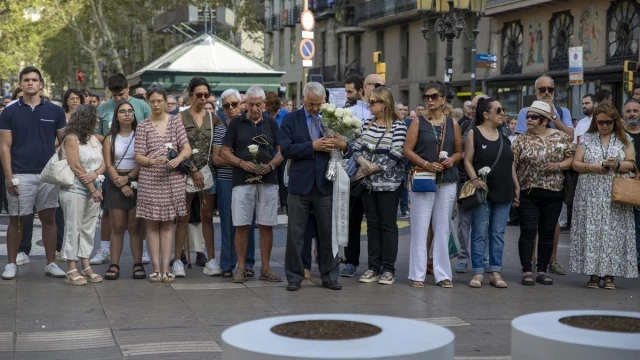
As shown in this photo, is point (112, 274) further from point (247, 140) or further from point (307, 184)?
point (307, 184)

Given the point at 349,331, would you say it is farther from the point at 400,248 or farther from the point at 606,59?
the point at 606,59

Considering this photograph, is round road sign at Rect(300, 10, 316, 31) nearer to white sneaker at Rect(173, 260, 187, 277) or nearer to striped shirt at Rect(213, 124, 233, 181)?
striped shirt at Rect(213, 124, 233, 181)

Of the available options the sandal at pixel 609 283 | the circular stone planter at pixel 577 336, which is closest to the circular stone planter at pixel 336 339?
the circular stone planter at pixel 577 336

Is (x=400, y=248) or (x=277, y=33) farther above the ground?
(x=277, y=33)

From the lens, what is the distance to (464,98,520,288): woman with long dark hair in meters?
10.8

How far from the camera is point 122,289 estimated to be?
10.3 metres

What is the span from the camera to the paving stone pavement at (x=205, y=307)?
7.74 meters

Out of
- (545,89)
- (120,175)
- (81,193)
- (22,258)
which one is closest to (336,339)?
(81,193)

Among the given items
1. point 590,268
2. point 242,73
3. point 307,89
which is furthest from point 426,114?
point 242,73

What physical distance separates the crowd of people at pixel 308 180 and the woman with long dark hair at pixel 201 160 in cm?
2

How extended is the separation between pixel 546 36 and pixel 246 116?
2910cm

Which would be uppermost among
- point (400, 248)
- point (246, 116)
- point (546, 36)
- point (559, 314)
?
point (546, 36)

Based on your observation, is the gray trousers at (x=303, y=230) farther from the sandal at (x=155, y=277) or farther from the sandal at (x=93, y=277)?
the sandal at (x=93, y=277)

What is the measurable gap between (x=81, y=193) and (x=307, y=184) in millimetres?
2237
